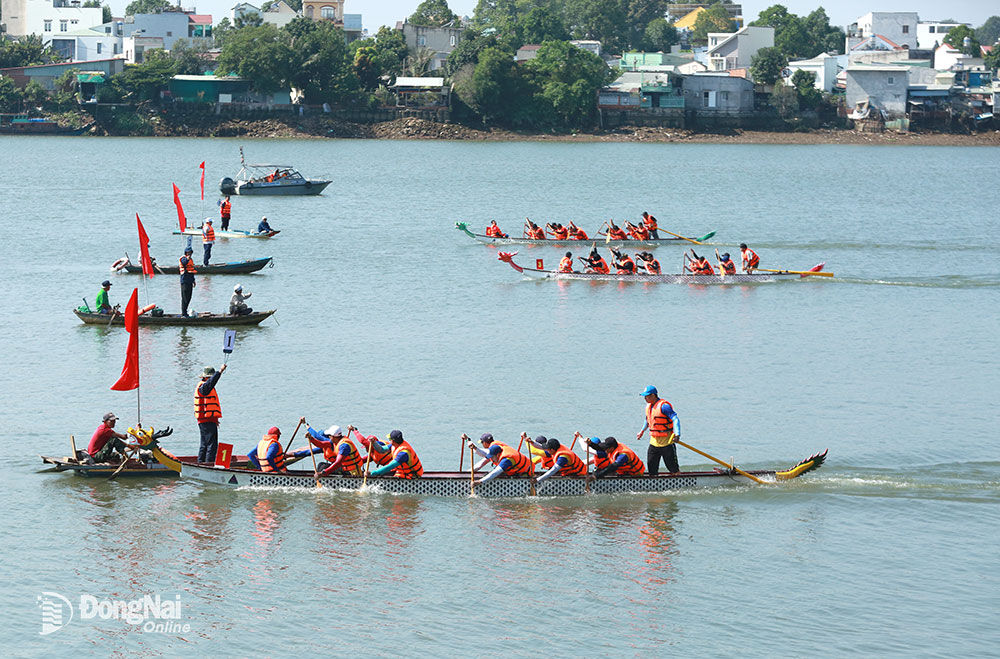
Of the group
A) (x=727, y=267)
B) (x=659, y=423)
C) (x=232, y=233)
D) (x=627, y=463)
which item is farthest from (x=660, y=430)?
(x=232, y=233)

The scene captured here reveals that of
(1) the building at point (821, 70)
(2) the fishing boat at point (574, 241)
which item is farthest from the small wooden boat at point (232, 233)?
(1) the building at point (821, 70)

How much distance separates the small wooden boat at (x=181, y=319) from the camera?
38281 mm

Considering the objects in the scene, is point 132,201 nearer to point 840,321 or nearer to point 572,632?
point 840,321

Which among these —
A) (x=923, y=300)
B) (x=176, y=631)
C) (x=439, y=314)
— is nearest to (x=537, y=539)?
(x=176, y=631)

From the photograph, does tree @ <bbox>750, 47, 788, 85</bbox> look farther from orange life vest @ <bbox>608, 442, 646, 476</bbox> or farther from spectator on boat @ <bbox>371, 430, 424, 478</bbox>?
spectator on boat @ <bbox>371, 430, 424, 478</bbox>

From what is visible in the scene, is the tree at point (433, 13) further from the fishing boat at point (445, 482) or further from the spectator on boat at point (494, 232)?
the fishing boat at point (445, 482)

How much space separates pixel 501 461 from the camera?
24.0 metres

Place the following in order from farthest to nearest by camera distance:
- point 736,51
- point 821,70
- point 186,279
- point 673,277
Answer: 1. point 736,51
2. point 821,70
3. point 673,277
4. point 186,279

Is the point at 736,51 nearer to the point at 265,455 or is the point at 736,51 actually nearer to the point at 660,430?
the point at 660,430

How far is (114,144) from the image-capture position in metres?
129

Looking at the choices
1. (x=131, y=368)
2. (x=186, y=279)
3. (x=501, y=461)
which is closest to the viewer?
(x=501, y=461)

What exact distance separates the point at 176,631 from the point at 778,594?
9339mm

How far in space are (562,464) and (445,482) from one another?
2.22m

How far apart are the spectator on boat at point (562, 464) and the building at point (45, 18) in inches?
6606
